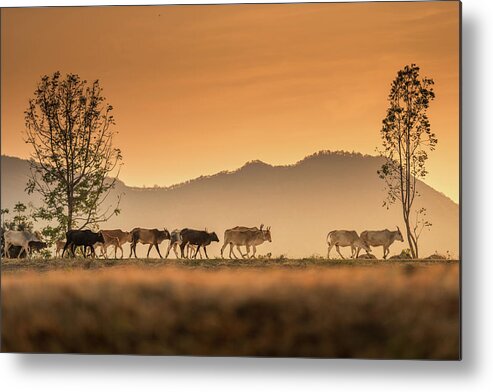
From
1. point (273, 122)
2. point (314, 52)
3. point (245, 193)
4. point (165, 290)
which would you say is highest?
point (314, 52)

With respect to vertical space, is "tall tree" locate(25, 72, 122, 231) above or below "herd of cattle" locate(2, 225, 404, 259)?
above

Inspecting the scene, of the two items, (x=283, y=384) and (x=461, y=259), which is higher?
(x=461, y=259)

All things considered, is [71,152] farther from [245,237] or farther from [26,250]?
[245,237]

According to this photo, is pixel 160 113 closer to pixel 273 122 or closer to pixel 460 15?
pixel 273 122

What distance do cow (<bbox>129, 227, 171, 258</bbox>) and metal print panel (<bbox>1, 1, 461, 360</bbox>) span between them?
0.04ft

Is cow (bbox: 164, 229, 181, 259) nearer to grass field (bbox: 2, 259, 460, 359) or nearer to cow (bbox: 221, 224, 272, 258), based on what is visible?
grass field (bbox: 2, 259, 460, 359)

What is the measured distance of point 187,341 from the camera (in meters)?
5.23

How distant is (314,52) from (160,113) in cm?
88

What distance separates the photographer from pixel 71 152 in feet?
17.6

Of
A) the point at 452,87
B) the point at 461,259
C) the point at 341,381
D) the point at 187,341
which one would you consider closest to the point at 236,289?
the point at 187,341

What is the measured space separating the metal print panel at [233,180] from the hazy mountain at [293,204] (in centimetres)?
1

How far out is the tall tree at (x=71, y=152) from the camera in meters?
5.32

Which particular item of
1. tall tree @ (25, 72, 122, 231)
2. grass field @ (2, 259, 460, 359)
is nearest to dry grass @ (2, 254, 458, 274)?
grass field @ (2, 259, 460, 359)

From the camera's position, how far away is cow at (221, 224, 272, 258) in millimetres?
5133
